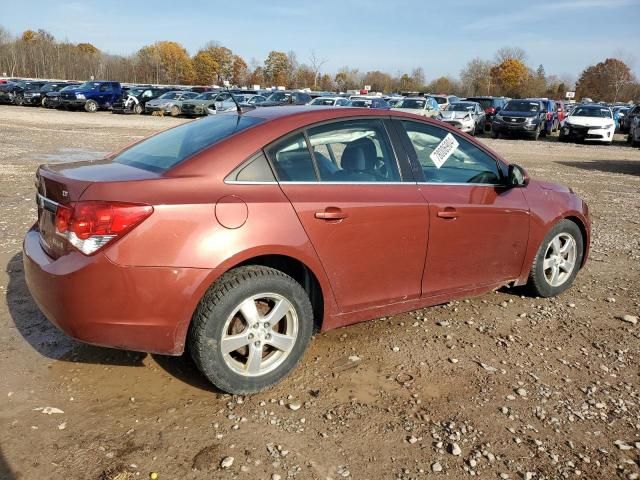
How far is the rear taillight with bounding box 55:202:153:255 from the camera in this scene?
9.05ft

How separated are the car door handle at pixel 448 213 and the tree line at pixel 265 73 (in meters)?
80.3

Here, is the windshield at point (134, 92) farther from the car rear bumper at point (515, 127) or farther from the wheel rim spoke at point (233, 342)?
the wheel rim spoke at point (233, 342)

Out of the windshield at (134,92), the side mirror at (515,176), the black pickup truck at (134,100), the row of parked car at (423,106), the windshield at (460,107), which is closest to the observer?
the side mirror at (515,176)

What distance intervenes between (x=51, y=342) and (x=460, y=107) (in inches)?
952

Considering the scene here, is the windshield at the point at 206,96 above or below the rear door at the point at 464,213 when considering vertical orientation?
above

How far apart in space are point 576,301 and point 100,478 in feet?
13.3

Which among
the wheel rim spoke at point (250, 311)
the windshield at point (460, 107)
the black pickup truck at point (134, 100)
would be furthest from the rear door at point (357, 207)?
the black pickup truck at point (134, 100)

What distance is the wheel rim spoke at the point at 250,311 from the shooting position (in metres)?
3.08

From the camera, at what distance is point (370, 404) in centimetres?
317

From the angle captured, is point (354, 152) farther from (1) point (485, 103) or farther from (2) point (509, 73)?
(2) point (509, 73)

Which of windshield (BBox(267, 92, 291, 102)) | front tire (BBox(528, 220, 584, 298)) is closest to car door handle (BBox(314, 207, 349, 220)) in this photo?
front tire (BBox(528, 220, 584, 298))

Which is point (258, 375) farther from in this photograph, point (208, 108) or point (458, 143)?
point (208, 108)

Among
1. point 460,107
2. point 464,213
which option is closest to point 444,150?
point 464,213

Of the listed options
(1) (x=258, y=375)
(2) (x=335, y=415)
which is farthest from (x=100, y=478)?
(2) (x=335, y=415)
